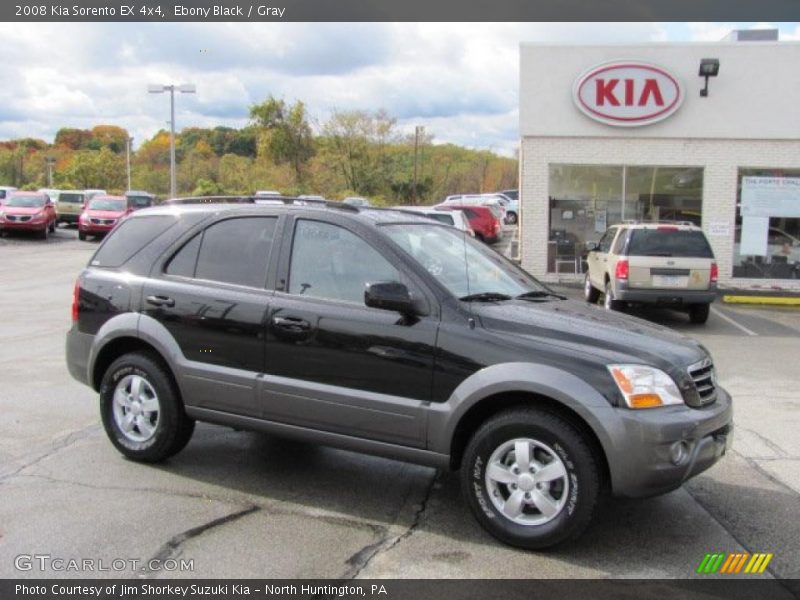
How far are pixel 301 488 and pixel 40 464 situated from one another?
6.08 feet

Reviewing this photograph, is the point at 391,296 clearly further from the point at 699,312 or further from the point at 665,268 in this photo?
the point at 699,312

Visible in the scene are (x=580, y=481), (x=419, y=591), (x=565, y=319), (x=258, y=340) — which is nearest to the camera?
(x=419, y=591)

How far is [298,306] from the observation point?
473 centimetres

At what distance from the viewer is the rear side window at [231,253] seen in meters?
5.05

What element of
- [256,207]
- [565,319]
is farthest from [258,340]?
[565,319]

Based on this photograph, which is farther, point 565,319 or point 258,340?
point 258,340

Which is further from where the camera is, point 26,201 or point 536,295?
point 26,201

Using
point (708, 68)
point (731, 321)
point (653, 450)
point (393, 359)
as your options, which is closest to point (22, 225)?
point (708, 68)

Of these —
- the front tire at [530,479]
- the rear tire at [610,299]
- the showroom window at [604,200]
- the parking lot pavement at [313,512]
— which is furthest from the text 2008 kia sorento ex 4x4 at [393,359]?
the showroom window at [604,200]

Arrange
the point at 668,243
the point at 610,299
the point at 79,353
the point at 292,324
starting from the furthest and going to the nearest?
1. the point at 610,299
2. the point at 668,243
3. the point at 79,353
4. the point at 292,324

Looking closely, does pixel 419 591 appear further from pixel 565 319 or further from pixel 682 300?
pixel 682 300

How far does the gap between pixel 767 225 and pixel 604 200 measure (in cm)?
359

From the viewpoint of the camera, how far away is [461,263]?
4992 millimetres

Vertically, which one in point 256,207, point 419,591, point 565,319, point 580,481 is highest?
point 256,207
